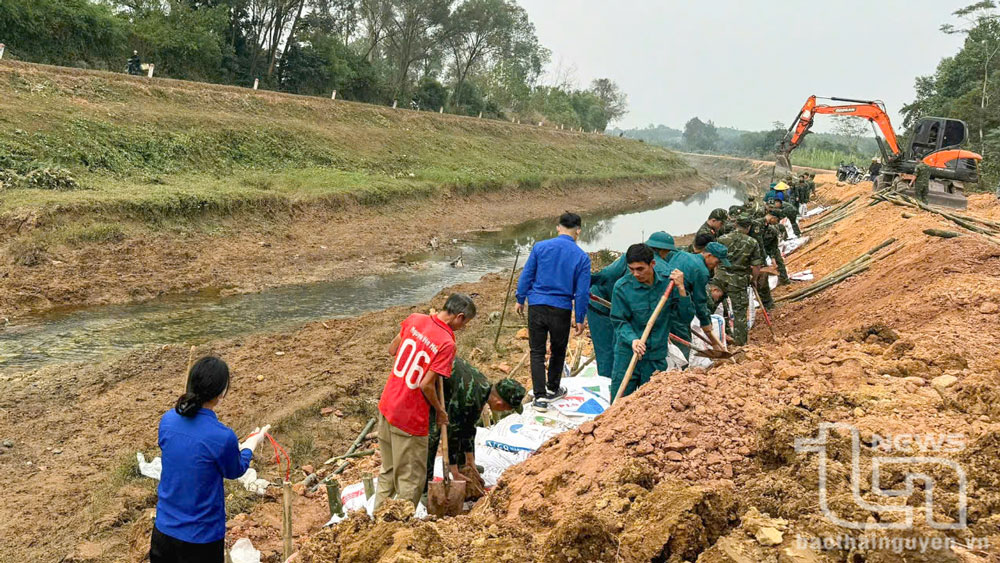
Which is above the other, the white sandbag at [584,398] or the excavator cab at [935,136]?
the excavator cab at [935,136]

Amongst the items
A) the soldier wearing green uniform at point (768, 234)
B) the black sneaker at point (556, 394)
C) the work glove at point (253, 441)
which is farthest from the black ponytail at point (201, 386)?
the soldier wearing green uniform at point (768, 234)

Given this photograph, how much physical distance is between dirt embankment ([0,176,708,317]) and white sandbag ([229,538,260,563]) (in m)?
7.63

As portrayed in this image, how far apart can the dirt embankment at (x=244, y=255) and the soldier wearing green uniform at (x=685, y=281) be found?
342 inches

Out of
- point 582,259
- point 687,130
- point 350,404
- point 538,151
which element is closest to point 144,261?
point 350,404

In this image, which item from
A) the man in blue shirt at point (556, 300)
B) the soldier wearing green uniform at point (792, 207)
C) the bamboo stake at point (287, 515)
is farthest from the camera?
the soldier wearing green uniform at point (792, 207)

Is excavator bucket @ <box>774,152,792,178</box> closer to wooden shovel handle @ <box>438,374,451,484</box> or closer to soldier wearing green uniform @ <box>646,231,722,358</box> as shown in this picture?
soldier wearing green uniform @ <box>646,231,722,358</box>

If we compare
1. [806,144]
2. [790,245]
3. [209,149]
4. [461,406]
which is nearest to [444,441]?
[461,406]

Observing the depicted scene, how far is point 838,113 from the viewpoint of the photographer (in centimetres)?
1988

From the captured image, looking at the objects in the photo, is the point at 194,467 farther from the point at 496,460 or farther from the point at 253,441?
the point at 496,460

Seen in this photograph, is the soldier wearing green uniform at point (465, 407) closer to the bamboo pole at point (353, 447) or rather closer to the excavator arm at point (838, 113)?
the bamboo pole at point (353, 447)

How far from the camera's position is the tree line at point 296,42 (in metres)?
21.7

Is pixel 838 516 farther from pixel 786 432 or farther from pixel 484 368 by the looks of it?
pixel 484 368
